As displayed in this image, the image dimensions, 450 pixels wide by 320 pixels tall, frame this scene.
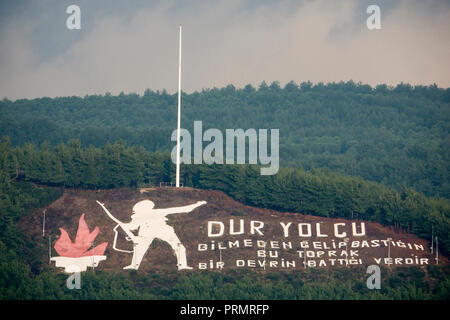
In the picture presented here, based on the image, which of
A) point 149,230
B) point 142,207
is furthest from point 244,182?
point 149,230

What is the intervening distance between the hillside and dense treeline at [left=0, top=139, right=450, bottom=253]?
1887mm

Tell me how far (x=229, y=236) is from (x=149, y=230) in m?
7.44

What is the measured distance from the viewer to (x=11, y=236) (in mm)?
94000

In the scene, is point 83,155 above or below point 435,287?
above

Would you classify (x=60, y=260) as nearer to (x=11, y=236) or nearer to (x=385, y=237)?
(x=11, y=236)

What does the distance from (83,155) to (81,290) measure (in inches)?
1082

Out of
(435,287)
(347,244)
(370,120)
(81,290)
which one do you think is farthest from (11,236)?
(370,120)

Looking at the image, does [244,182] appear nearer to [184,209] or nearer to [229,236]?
[184,209]

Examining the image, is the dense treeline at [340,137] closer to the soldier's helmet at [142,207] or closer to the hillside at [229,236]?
the hillside at [229,236]

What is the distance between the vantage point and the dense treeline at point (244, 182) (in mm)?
103500

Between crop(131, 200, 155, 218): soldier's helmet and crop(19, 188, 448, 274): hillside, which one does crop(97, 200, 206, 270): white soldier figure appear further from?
crop(19, 188, 448, 274): hillside

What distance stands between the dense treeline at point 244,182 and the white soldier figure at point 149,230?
27.7 feet

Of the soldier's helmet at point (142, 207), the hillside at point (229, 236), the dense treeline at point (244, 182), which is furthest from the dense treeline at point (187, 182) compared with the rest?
the soldier's helmet at point (142, 207)

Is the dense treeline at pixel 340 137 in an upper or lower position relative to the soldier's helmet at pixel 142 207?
upper
